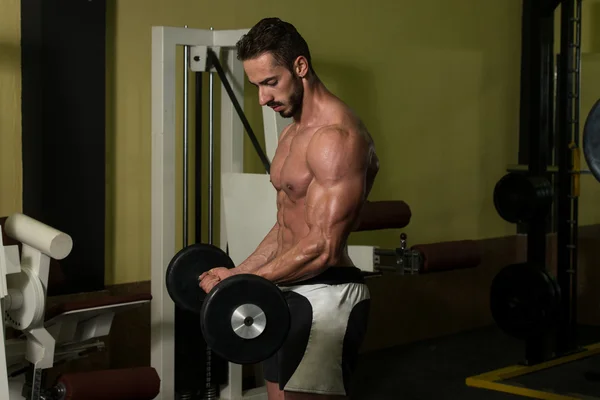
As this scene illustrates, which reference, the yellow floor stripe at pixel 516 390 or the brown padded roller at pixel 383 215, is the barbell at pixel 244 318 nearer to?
the brown padded roller at pixel 383 215

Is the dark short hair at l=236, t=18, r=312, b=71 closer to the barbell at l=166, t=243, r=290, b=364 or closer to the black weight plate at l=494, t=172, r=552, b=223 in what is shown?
the barbell at l=166, t=243, r=290, b=364

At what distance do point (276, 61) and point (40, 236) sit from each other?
0.89 meters

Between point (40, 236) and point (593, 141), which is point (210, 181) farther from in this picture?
point (593, 141)

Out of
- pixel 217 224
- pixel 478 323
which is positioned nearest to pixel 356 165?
pixel 217 224

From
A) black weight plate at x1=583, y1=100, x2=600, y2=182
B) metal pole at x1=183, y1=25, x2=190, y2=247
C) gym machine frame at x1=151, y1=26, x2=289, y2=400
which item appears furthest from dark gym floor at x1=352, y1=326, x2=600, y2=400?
black weight plate at x1=583, y1=100, x2=600, y2=182

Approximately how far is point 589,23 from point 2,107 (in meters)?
3.91

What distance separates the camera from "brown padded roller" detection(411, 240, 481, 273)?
11.4 feet

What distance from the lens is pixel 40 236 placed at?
2551 millimetres

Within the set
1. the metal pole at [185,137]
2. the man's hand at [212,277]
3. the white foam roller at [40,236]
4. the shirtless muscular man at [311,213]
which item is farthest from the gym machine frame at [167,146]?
the man's hand at [212,277]

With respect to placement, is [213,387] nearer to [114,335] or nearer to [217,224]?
[114,335]

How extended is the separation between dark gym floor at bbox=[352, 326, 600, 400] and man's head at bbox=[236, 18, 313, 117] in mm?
1899

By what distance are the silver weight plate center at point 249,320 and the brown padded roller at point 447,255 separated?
159cm

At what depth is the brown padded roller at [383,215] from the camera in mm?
3543

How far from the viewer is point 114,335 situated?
349 centimetres
